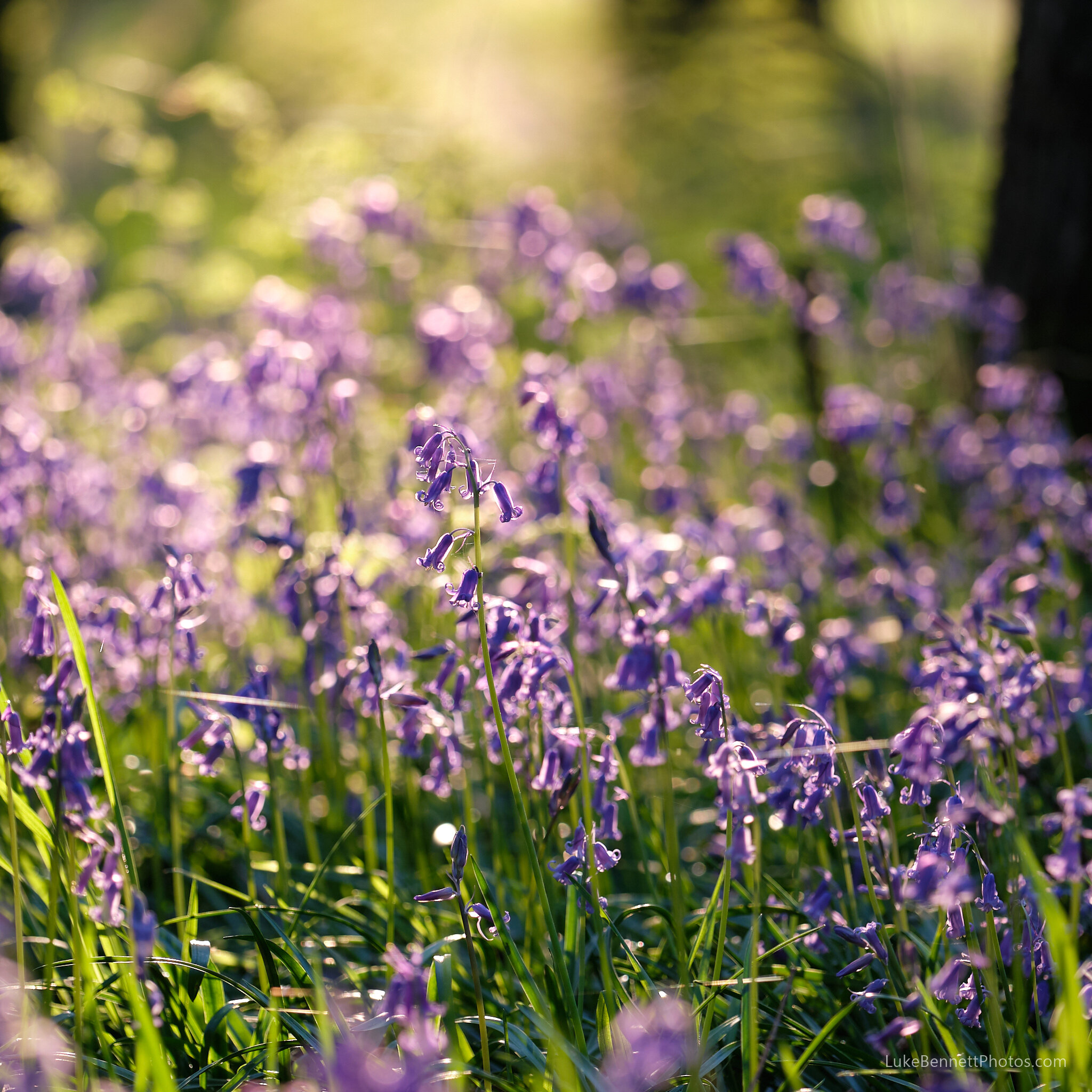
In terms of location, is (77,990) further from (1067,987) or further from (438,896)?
(1067,987)

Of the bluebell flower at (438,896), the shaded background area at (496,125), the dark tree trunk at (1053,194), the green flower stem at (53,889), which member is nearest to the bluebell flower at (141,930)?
the green flower stem at (53,889)

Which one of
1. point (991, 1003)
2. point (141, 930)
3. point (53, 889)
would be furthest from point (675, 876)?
point (53, 889)

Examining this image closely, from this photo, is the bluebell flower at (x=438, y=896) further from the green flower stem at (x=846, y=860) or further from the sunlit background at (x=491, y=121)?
the sunlit background at (x=491, y=121)

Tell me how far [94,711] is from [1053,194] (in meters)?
5.28

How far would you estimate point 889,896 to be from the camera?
2.06 meters

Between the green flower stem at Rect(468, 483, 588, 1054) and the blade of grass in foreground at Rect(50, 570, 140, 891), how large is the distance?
2.52 ft

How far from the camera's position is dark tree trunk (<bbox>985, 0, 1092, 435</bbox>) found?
16.6 ft

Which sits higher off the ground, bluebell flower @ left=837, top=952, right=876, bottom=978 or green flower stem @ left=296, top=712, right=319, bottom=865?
bluebell flower @ left=837, top=952, right=876, bottom=978

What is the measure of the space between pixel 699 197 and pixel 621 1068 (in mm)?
12393

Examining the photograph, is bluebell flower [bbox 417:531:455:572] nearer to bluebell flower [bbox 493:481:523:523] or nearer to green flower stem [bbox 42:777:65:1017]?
bluebell flower [bbox 493:481:523:523]

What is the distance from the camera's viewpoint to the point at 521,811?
1.86m

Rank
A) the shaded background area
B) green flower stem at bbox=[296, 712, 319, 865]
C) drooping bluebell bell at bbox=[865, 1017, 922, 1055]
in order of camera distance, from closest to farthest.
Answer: drooping bluebell bell at bbox=[865, 1017, 922, 1055] → green flower stem at bbox=[296, 712, 319, 865] → the shaded background area

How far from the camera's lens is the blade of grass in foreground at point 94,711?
1.92m

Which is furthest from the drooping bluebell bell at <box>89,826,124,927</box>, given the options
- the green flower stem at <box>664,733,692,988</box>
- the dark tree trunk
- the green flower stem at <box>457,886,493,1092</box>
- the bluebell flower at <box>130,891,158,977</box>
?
the dark tree trunk
